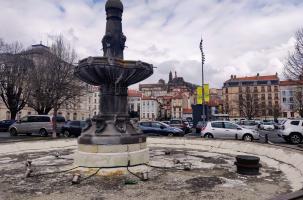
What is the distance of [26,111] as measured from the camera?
60.9 m

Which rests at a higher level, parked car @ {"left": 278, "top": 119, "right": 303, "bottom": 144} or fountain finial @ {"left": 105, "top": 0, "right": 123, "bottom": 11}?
fountain finial @ {"left": 105, "top": 0, "right": 123, "bottom": 11}

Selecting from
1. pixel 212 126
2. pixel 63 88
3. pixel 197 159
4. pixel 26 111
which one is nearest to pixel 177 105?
pixel 26 111

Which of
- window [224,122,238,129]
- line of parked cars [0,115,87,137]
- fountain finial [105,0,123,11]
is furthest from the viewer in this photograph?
line of parked cars [0,115,87,137]

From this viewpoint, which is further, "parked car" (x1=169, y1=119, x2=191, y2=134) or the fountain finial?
"parked car" (x1=169, y1=119, x2=191, y2=134)

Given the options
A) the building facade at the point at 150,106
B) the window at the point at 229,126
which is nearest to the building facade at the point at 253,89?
the building facade at the point at 150,106

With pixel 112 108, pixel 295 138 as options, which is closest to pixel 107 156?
pixel 112 108

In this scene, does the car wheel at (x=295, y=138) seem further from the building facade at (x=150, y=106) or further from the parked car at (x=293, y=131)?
the building facade at (x=150, y=106)

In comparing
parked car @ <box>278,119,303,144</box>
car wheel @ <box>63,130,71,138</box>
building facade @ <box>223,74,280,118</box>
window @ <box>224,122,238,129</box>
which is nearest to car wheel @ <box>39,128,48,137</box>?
car wheel @ <box>63,130,71,138</box>

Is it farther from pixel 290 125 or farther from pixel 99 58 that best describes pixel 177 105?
pixel 99 58

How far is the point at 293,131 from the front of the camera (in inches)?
725

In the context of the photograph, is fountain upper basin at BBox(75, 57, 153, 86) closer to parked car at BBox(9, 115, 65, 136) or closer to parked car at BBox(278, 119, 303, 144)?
parked car at BBox(278, 119, 303, 144)

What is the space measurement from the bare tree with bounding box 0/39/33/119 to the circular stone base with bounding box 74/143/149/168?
28.2 m

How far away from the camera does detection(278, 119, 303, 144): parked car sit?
1830 cm

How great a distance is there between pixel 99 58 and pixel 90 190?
4.21 metres
